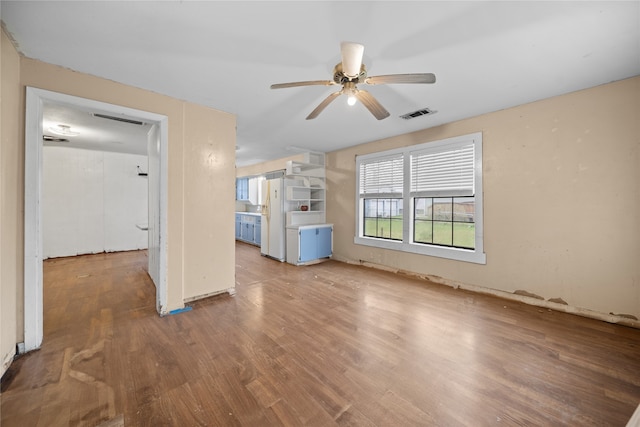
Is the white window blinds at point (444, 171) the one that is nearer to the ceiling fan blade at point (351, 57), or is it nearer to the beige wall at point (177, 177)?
the ceiling fan blade at point (351, 57)

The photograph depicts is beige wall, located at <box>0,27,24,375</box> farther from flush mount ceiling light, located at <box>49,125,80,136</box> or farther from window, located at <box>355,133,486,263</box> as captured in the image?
window, located at <box>355,133,486,263</box>

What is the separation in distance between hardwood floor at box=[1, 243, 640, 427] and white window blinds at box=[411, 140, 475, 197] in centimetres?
164

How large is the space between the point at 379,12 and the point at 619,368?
3.18 meters

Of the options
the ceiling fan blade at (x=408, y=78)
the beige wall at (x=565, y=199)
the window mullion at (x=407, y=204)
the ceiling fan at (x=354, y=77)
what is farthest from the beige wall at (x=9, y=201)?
the beige wall at (x=565, y=199)

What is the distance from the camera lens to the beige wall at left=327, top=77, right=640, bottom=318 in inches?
95.9

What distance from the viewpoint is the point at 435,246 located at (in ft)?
12.7

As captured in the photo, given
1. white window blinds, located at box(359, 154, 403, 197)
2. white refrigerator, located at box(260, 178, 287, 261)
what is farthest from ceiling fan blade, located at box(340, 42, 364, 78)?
white refrigerator, located at box(260, 178, 287, 261)

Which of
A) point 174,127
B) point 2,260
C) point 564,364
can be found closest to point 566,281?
point 564,364

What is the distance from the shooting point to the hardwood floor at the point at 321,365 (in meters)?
A: 1.41

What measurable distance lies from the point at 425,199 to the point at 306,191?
9.13ft

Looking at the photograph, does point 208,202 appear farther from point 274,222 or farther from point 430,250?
point 430,250

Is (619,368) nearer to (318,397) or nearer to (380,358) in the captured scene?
(380,358)

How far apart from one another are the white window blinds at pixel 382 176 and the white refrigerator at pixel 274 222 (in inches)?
71.1

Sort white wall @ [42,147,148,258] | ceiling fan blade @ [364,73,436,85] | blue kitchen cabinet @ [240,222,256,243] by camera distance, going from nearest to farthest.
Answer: ceiling fan blade @ [364,73,436,85] → white wall @ [42,147,148,258] → blue kitchen cabinet @ [240,222,256,243]
